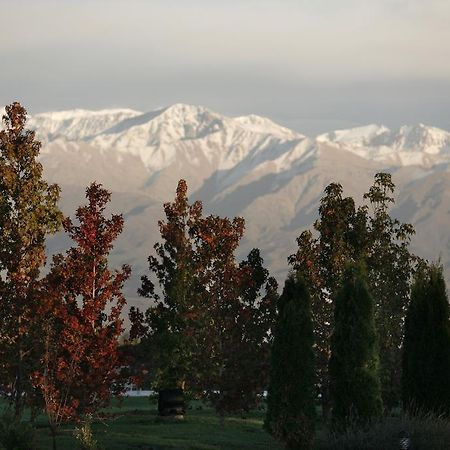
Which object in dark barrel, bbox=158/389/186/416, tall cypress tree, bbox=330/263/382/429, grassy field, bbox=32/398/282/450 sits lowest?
grassy field, bbox=32/398/282/450

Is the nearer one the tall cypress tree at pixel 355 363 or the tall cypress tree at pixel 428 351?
the tall cypress tree at pixel 355 363

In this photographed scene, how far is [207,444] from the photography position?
4078 cm

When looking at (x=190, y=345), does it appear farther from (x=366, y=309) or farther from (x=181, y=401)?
(x=366, y=309)

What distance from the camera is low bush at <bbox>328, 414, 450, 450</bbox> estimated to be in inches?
1417

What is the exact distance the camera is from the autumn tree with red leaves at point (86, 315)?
131 feet

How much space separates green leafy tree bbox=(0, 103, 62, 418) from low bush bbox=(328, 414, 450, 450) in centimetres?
1174

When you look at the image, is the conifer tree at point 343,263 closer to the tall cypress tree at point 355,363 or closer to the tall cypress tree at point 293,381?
the tall cypress tree at point 355,363

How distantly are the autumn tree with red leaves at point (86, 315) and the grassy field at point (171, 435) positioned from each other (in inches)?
58.4

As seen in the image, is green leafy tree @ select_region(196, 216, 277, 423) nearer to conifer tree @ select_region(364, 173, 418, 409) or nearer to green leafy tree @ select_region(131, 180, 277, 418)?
green leafy tree @ select_region(131, 180, 277, 418)

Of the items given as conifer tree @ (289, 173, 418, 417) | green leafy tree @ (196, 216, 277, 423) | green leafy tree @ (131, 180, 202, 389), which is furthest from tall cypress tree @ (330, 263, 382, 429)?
green leafy tree @ (131, 180, 202, 389)

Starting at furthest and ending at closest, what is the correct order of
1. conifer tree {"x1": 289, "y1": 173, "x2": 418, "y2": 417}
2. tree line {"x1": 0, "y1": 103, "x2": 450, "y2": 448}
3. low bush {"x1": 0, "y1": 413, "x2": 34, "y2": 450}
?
conifer tree {"x1": 289, "y1": 173, "x2": 418, "y2": 417} < tree line {"x1": 0, "y1": 103, "x2": 450, "y2": 448} < low bush {"x1": 0, "y1": 413, "x2": 34, "y2": 450}

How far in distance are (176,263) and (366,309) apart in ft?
58.3

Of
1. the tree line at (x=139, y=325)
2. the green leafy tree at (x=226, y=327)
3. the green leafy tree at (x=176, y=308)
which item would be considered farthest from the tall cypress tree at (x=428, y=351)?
the green leafy tree at (x=176, y=308)

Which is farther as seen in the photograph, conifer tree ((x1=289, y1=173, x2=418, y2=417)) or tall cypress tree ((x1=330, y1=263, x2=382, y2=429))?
conifer tree ((x1=289, y1=173, x2=418, y2=417))
